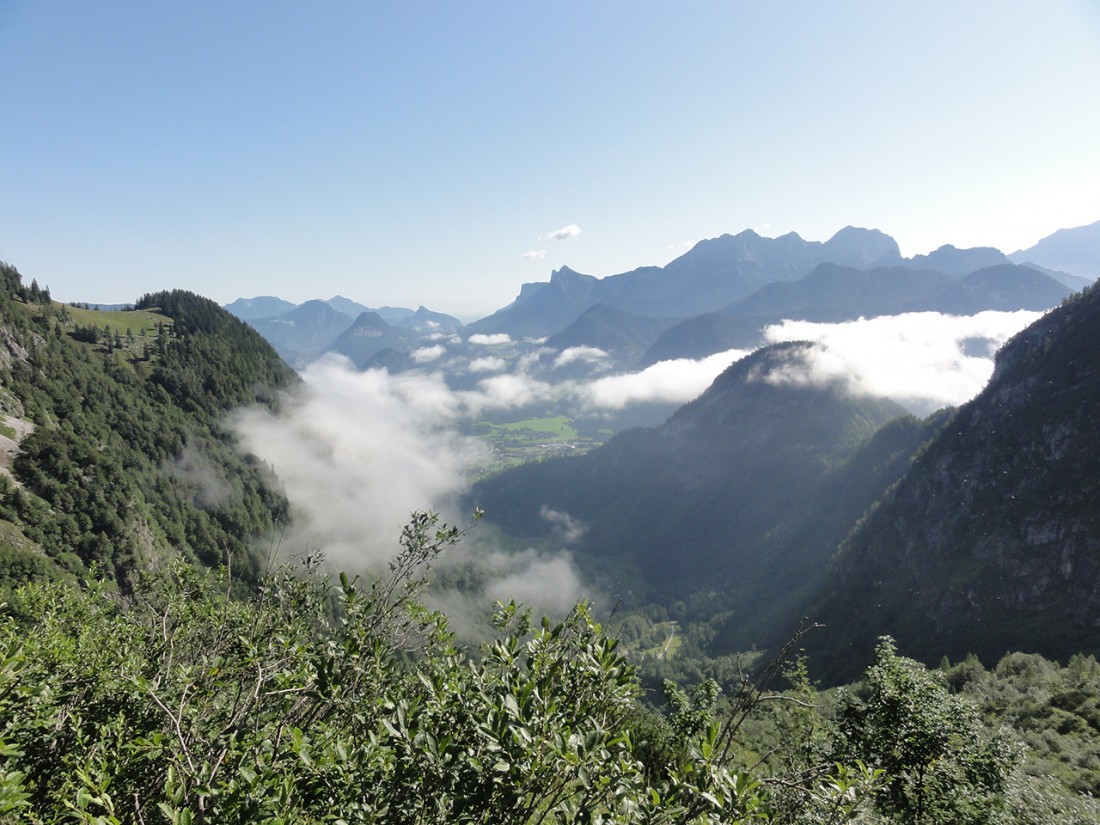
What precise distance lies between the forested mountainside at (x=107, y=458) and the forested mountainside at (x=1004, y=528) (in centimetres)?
18032

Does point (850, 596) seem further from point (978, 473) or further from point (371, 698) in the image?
point (371, 698)

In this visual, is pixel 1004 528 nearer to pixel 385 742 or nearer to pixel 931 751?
pixel 931 751

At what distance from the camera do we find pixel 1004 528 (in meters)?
147

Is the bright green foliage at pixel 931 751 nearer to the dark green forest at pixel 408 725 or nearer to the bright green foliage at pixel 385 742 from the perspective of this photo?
the dark green forest at pixel 408 725

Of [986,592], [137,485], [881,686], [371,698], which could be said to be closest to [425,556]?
[371,698]

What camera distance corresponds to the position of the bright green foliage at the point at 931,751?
17.9 m

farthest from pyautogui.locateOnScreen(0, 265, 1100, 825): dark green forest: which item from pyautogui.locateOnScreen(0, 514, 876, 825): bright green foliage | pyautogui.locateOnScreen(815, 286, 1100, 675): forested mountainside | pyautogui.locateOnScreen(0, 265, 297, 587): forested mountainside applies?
pyautogui.locateOnScreen(815, 286, 1100, 675): forested mountainside

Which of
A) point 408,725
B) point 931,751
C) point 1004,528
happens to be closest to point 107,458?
point 408,725

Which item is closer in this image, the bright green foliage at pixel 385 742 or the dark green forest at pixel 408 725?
the bright green foliage at pixel 385 742

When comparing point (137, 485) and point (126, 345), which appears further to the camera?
point (126, 345)

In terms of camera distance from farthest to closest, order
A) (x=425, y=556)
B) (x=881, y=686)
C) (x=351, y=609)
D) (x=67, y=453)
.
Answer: (x=67, y=453), (x=881, y=686), (x=425, y=556), (x=351, y=609)

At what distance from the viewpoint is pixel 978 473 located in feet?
533

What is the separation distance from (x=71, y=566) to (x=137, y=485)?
42.7 meters

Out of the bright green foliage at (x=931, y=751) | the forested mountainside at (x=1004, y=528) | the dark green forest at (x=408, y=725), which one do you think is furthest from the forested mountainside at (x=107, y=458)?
the forested mountainside at (x=1004, y=528)
